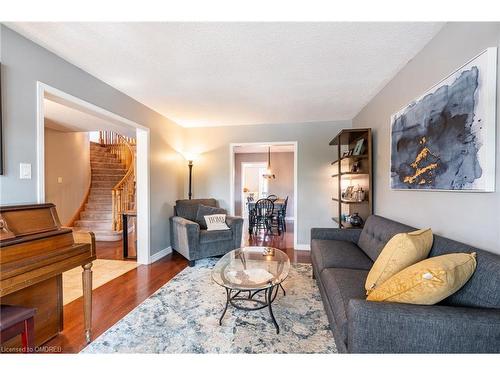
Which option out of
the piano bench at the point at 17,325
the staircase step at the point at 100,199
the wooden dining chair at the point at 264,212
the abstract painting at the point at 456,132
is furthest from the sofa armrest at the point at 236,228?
the staircase step at the point at 100,199

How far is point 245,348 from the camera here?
1.61m

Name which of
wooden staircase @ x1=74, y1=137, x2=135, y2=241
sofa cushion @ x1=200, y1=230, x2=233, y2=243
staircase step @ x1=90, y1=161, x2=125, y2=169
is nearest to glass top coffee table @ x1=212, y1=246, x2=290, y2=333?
sofa cushion @ x1=200, y1=230, x2=233, y2=243

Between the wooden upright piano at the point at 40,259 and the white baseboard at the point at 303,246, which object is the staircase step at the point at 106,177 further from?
the white baseboard at the point at 303,246

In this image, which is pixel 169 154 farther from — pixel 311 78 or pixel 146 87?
pixel 311 78

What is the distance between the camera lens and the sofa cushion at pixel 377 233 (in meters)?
2.00

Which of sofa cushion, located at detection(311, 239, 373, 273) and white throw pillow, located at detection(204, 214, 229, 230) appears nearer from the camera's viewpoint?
sofa cushion, located at detection(311, 239, 373, 273)

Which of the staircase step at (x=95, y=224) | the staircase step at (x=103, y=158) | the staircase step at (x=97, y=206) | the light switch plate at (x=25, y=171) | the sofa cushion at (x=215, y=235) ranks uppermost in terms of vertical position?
the staircase step at (x=103, y=158)

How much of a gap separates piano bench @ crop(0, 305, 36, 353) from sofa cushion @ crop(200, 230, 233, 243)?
2204mm

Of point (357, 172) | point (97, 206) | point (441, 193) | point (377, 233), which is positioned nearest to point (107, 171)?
point (97, 206)

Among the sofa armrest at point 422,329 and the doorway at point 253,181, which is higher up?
the doorway at point 253,181

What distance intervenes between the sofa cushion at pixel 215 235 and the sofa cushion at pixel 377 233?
1.90m

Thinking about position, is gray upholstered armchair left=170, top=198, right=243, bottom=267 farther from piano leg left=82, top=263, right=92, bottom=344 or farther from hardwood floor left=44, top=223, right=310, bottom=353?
piano leg left=82, top=263, right=92, bottom=344

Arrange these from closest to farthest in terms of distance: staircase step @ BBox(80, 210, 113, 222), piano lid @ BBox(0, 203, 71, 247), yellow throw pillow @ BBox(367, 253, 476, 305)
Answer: yellow throw pillow @ BBox(367, 253, 476, 305) → piano lid @ BBox(0, 203, 71, 247) → staircase step @ BBox(80, 210, 113, 222)

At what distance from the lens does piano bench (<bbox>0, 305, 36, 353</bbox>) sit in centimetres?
110
